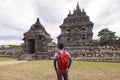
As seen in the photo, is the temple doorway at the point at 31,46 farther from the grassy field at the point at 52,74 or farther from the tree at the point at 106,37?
the grassy field at the point at 52,74

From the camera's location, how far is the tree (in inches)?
1336

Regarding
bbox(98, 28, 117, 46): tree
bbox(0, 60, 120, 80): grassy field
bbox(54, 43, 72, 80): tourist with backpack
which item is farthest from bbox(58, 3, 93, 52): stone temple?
bbox(54, 43, 72, 80): tourist with backpack

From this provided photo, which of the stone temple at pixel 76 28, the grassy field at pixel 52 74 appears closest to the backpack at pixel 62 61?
the grassy field at pixel 52 74

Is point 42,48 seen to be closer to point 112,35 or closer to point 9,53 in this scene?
point 9,53

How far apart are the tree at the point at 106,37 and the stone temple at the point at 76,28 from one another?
4947 mm

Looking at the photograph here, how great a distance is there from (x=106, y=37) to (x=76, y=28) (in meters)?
11.4

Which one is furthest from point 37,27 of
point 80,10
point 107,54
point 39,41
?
point 80,10

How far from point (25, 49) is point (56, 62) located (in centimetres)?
2364

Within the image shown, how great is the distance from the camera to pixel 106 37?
34750mm

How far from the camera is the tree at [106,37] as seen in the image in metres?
33.9

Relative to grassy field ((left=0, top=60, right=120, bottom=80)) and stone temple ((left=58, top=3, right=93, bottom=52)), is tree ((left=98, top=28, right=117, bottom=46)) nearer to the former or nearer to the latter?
stone temple ((left=58, top=3, right=93, bottom=52))

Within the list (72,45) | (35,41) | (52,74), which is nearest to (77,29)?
(72,45)

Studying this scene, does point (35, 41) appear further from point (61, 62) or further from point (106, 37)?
point (61, 62)

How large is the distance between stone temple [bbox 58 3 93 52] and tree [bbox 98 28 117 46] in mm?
4947
